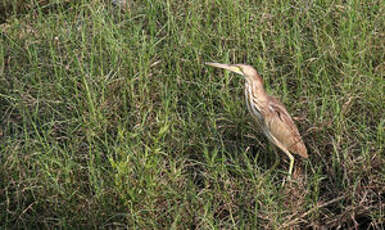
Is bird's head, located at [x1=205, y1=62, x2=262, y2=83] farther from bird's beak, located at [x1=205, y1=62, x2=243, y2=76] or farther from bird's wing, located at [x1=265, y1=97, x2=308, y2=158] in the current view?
bird's wing, located at [x1=265, y1=97, x2=308, y2=158]

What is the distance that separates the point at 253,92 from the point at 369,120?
1.95 feet

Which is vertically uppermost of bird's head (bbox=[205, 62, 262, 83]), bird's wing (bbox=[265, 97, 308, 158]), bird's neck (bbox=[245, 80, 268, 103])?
bird's head (bbox=[205, 62, 262, 83])

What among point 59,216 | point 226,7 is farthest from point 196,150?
point 226,7

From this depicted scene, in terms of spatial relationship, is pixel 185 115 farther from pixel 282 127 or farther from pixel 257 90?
pixel 282 127

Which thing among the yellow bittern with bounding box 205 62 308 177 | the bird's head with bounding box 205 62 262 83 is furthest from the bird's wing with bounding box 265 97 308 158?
the bird's head with bounding box 205 62 262 83

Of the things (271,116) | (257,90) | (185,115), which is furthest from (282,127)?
(185,115)

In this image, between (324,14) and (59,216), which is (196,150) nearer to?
(59,216)

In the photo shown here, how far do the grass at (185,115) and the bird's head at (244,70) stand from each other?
16 centimetres

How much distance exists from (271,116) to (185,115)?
479 millimetres

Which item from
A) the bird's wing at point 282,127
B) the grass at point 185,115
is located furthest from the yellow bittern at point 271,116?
the grass at point 185,115

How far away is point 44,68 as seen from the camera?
13.5 ft

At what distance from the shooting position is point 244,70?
373cm

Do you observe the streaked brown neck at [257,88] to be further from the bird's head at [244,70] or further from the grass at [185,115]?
the grass at [185,115]

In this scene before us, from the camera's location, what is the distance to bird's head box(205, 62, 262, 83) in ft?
12.1
